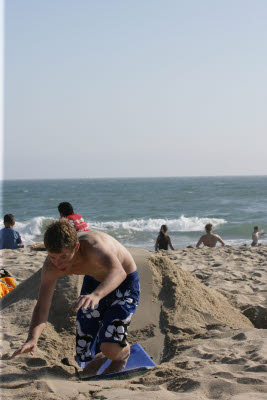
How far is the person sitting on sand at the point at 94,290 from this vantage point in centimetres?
260

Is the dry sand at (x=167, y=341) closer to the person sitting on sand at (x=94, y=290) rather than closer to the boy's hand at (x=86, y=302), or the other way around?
the person sitting on sand at (x=94, y=290)

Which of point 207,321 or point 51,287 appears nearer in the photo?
point 51,287

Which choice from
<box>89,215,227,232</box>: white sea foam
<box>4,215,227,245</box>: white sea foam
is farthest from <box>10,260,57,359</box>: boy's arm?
<box>89,215,227,232</box>: white sea foam

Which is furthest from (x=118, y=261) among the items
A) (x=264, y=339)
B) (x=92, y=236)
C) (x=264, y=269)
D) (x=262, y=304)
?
(x=264, y=269)

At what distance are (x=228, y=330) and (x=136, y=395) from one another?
1.59 meters

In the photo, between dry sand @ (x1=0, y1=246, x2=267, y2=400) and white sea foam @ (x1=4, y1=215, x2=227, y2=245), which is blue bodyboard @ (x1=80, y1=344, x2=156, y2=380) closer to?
dry sand @ (x1=0, y1=246, x2=267, y2=400)

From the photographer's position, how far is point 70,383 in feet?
9.20

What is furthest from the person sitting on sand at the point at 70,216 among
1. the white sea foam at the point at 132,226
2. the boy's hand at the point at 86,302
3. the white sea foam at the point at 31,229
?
the white sea foam at the point at 132,226

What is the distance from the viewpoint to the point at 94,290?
2.63 m

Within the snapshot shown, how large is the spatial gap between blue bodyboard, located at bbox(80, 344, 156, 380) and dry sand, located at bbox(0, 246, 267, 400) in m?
0.12

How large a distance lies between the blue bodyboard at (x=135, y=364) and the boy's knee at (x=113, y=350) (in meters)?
0.12

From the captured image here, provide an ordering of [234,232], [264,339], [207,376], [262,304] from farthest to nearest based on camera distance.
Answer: [234,232] < [262,304] < [264,339] < [207,376]

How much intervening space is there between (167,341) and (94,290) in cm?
146

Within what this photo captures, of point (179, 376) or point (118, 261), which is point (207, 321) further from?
point (118, 261)
